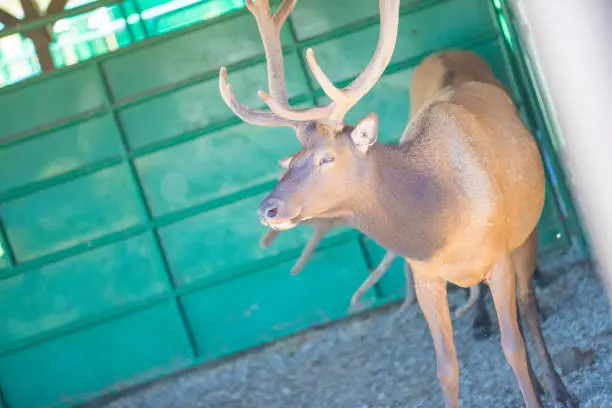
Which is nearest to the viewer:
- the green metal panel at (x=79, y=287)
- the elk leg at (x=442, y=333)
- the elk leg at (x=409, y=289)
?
the elk leg at (x=442, y=333)

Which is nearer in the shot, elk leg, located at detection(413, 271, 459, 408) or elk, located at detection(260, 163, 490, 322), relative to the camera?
elk leg, located at detection(413, 271, 459, 408)

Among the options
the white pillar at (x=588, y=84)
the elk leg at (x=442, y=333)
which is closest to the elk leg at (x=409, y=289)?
the elk leg at (x=442, y=333)

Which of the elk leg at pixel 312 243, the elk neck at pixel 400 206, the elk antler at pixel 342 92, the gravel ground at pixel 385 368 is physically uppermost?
the elk antler at pixel 342 92

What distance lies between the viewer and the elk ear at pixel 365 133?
2730mm

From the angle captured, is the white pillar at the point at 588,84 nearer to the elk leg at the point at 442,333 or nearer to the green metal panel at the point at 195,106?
the elk leg at the point at 442,333

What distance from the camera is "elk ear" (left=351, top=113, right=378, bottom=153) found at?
2730 millimetres

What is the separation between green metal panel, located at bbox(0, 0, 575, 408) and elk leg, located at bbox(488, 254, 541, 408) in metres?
2.10

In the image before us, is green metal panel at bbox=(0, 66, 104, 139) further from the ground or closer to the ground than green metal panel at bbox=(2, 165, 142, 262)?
further from the ground

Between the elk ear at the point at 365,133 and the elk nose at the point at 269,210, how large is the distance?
392 mm

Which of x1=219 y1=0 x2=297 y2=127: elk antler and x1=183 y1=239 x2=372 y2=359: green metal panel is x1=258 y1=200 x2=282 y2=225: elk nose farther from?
x1=183 y1=239 x2=372 y2=359: green metal panel

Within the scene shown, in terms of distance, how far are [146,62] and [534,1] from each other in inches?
165

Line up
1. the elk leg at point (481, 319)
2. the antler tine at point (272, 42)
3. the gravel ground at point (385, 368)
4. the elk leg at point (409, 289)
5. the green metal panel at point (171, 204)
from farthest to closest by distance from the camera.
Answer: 1. the green metal panel at point (171, 204)
2. the elk leg at point (409, 289)
3. the elk leg at point (481, 319)
4. the gravel ground at point (385, 368)
5. the antler tine at point (272, 42)

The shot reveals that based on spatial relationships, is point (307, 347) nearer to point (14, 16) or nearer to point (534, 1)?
point (14, 16)

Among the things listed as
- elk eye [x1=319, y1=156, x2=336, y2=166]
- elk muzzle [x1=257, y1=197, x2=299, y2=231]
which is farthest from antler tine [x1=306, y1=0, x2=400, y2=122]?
elk muzzle [x1=257, y1=197, x2=299, y2=231]
